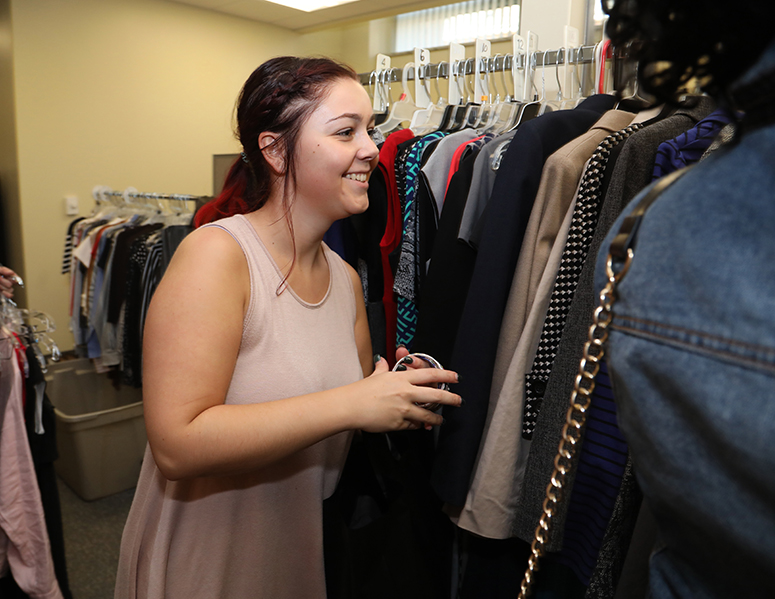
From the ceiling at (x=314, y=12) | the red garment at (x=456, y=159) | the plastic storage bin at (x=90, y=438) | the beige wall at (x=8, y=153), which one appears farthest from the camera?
the ceiling at (x=314, y=12)

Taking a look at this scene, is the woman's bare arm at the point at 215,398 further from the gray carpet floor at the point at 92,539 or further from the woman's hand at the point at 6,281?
the gray carpet floor at the point at 92,539

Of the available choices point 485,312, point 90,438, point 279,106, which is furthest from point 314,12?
point 485,312

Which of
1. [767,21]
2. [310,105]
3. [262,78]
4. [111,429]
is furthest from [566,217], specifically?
[111,429]

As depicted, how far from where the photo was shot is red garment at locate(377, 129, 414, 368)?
1620 mm

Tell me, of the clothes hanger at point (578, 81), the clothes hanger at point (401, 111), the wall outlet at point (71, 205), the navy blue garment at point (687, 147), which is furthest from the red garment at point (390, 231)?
the wall outlet at point (71, 205)

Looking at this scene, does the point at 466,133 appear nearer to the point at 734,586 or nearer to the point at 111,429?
the point at 734,586

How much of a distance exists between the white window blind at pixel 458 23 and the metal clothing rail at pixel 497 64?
8.67 feet

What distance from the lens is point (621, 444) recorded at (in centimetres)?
90

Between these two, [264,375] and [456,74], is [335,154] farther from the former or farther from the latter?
[456,74]

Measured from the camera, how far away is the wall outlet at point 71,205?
371cm

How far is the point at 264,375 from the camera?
3.44 feet

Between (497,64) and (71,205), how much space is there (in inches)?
124

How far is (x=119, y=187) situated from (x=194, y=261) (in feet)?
11.4

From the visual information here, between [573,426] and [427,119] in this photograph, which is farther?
[427,119]
